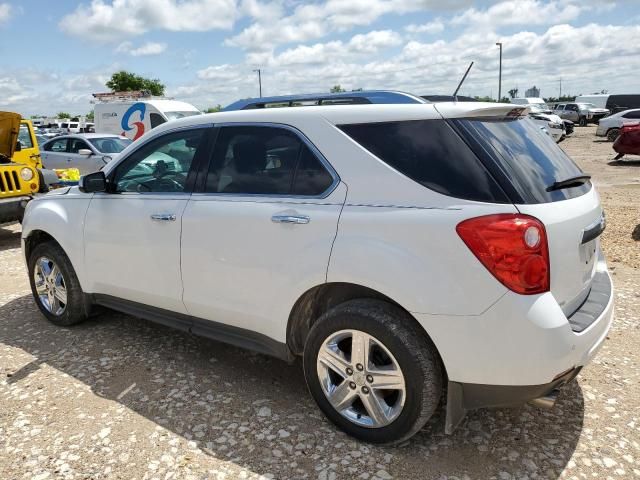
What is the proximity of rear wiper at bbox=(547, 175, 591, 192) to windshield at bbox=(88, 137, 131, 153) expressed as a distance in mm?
12482

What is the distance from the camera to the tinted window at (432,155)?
7.98 ft

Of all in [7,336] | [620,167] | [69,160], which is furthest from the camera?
[620,167]

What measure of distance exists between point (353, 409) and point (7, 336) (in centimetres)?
327

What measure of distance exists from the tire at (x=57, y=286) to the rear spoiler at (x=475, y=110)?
322cm

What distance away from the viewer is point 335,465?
2.71 metres

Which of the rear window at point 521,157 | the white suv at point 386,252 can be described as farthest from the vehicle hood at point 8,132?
the rear window at point 521,157

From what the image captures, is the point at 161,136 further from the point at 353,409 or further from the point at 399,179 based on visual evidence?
the point at 353,409

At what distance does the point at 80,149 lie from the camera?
13062mm

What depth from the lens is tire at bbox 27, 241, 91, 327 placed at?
435cm

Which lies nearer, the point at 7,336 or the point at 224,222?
the point at 224,222

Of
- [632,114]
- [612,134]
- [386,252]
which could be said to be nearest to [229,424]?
[386,252]

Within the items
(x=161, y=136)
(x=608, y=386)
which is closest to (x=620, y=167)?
(x=608, y=386)

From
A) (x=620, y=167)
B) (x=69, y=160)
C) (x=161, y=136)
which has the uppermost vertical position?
(x=161, y=136)

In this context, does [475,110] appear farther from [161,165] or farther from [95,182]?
[95,182]
